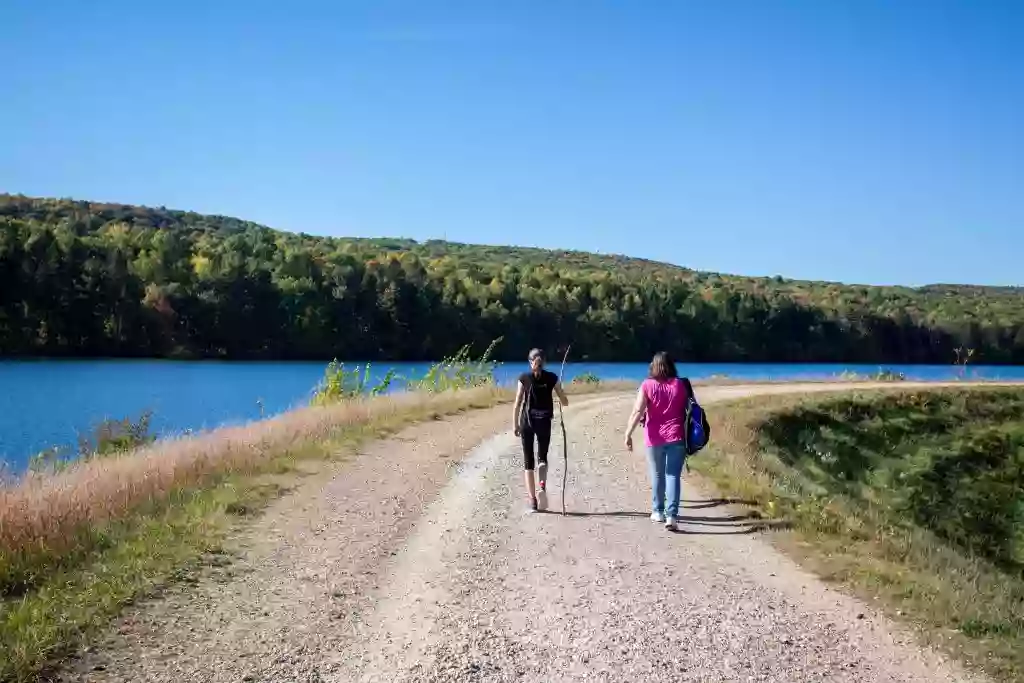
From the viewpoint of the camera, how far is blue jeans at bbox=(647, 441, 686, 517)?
10.4 meters

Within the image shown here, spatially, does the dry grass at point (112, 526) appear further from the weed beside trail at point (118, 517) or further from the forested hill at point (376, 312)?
the forested hill at point (376, 312)

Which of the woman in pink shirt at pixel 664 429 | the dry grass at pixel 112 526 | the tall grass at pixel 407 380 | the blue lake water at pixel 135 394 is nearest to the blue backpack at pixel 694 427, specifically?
the woman in pink shirt at pixel 664 429

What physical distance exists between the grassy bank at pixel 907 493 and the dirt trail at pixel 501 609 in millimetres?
519

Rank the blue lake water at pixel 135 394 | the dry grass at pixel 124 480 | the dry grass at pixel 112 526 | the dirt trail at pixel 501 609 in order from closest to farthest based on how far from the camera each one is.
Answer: the dirt trail at pixel 501 609, the dry grass at pixel 112 526, the dry grass at pixel 124 480, the blue lake water at pixel 135 394

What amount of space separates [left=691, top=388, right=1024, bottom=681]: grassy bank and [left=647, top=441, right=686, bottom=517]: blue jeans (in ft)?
4.29

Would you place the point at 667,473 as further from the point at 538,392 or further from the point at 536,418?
the point at 538,392

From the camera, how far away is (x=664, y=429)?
34.4ft

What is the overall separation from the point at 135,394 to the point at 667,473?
35293 millimetres

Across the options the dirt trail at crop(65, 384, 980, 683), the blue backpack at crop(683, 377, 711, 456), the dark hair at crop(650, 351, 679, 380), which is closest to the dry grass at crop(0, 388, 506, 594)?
the dirt trail at crop(65, 384, 980, 683)

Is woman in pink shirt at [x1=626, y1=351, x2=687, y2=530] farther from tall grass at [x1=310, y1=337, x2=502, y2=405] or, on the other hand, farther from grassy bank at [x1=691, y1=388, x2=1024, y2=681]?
tall grass at [x1=310, y1=337, x2=502, y2=405]

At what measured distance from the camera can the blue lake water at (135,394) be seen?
2620cm

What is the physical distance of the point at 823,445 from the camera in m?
29.3

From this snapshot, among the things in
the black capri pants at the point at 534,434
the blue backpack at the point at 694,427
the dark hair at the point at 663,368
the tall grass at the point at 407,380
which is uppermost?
the dark hair at the point at 663,368

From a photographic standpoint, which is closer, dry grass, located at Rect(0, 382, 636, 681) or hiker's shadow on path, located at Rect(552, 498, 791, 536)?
dry grass, located at Rect(0, 382, 636, 681)
